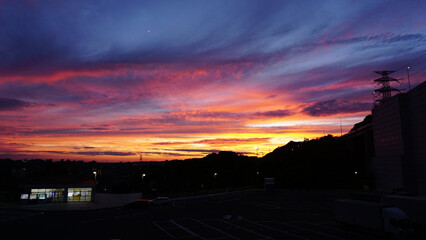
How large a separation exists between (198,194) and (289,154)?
6080 centimetres

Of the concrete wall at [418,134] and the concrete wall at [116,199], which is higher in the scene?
the concrete wall at [418,134]

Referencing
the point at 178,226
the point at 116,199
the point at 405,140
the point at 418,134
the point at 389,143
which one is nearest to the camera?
the point at 178,226

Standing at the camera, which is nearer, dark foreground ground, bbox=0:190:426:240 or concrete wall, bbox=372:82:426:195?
dark foreground ground, bbox=0:190:426:240

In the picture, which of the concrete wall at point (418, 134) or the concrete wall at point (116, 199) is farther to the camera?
the concrete wall at point (418, 134)

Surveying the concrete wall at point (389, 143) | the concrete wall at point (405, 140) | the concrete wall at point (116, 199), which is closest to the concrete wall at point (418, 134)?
the concrete wall at point (405, 140)

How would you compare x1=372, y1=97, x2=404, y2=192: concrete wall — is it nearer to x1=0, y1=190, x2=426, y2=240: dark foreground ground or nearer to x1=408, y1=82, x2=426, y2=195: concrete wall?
x1=408, y1=82, x2=426, y2=195: concrete wall

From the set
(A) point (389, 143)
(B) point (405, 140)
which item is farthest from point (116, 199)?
(A) point (389, 143)

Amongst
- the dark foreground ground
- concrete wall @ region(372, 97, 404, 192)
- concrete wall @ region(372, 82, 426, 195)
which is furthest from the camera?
concrete wall @ region(372, 97, 404, 192)

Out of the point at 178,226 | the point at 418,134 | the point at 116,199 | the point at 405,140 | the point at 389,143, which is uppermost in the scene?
the point at 418,134

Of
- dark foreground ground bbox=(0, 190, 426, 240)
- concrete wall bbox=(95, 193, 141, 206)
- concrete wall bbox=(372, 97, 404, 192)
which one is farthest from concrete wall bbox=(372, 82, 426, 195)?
concrete wall bbox=(95, 193, 141, 206)

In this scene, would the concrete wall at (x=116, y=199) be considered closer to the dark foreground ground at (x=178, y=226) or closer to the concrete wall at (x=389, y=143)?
the dark foreground ground at (x=178, y=226)

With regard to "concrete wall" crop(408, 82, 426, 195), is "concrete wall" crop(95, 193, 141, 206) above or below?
below

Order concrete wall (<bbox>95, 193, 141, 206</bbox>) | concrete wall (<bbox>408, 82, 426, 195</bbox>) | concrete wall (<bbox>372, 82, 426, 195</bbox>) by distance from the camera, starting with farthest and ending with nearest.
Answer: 1. concrete wall (<bbox>372, 82, 426, 195</bbox>)
2. concrete wall (<bbox>408, 82, 426, 195</bbox>)
3. concrete wall (<bbox>95, 193, 141, 206</bbox>)

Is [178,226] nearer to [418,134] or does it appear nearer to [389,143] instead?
[418,134]
